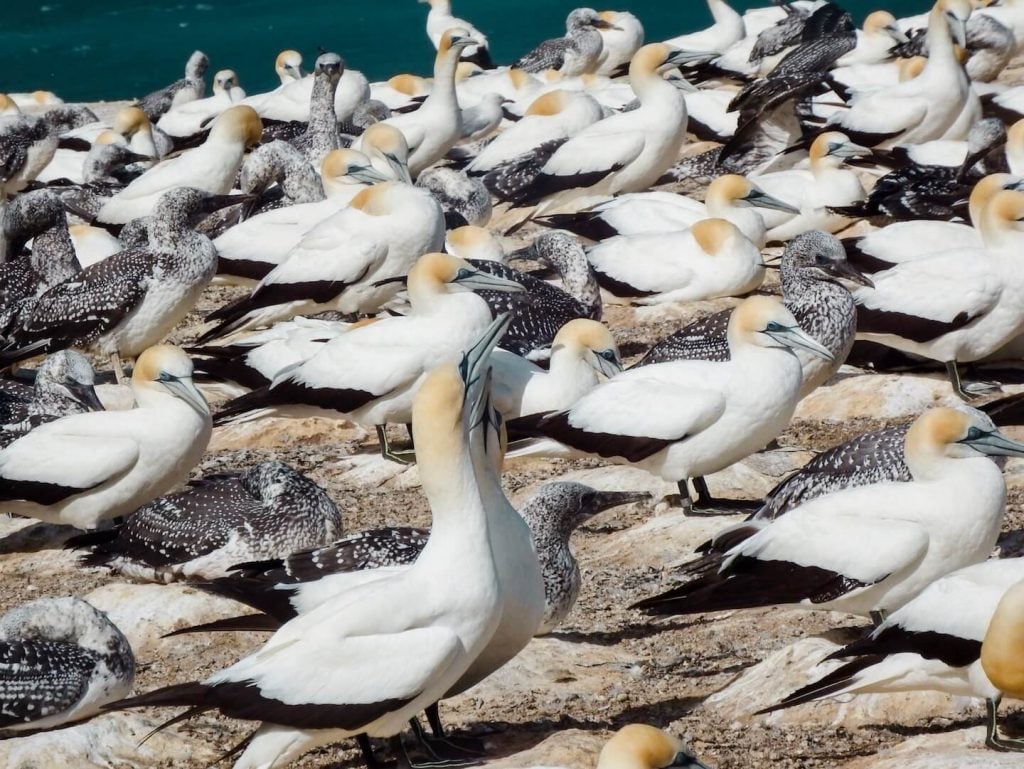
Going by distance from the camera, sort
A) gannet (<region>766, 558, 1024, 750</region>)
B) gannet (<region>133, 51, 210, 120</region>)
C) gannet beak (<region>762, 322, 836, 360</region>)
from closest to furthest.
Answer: gannet (<region>766, 558, 1024, 750</region>) < gannet beak (<region>762, 322, 836, 360</region>) < gannet (<region>133, 51, 210, 120</region>)

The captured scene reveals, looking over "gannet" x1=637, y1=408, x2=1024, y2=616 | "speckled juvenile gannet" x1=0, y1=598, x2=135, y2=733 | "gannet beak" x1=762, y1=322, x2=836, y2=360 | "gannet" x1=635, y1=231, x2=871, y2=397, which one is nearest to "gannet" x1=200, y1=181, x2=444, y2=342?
"gannet" x1=635, y1=231, x2=871, y2=397

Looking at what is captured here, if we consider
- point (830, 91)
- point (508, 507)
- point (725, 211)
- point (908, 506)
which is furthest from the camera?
point (830, 91)

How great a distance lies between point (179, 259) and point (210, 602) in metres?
4.10

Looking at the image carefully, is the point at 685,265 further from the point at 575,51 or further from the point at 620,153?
the point at 575,51

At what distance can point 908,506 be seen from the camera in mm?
5797

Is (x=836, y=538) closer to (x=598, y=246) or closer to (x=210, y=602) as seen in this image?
(x=210, y=602)

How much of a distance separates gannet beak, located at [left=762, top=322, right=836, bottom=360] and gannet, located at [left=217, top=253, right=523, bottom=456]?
1.46m

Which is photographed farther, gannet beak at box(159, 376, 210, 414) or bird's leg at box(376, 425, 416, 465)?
bird's leg at box(376, 425, 416, 465)

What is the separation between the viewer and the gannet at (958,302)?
899cm

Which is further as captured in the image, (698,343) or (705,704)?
(698,343)

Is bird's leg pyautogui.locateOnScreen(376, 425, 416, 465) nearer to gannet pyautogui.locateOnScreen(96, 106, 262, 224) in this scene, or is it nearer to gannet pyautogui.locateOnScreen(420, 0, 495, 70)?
gannet pyautogui.locateOnScreen(96, 106, 262, 224)

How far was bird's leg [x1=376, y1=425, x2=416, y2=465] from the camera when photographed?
8828 mm

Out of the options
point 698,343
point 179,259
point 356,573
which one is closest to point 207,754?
point 356,573

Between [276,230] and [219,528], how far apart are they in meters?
4.80
